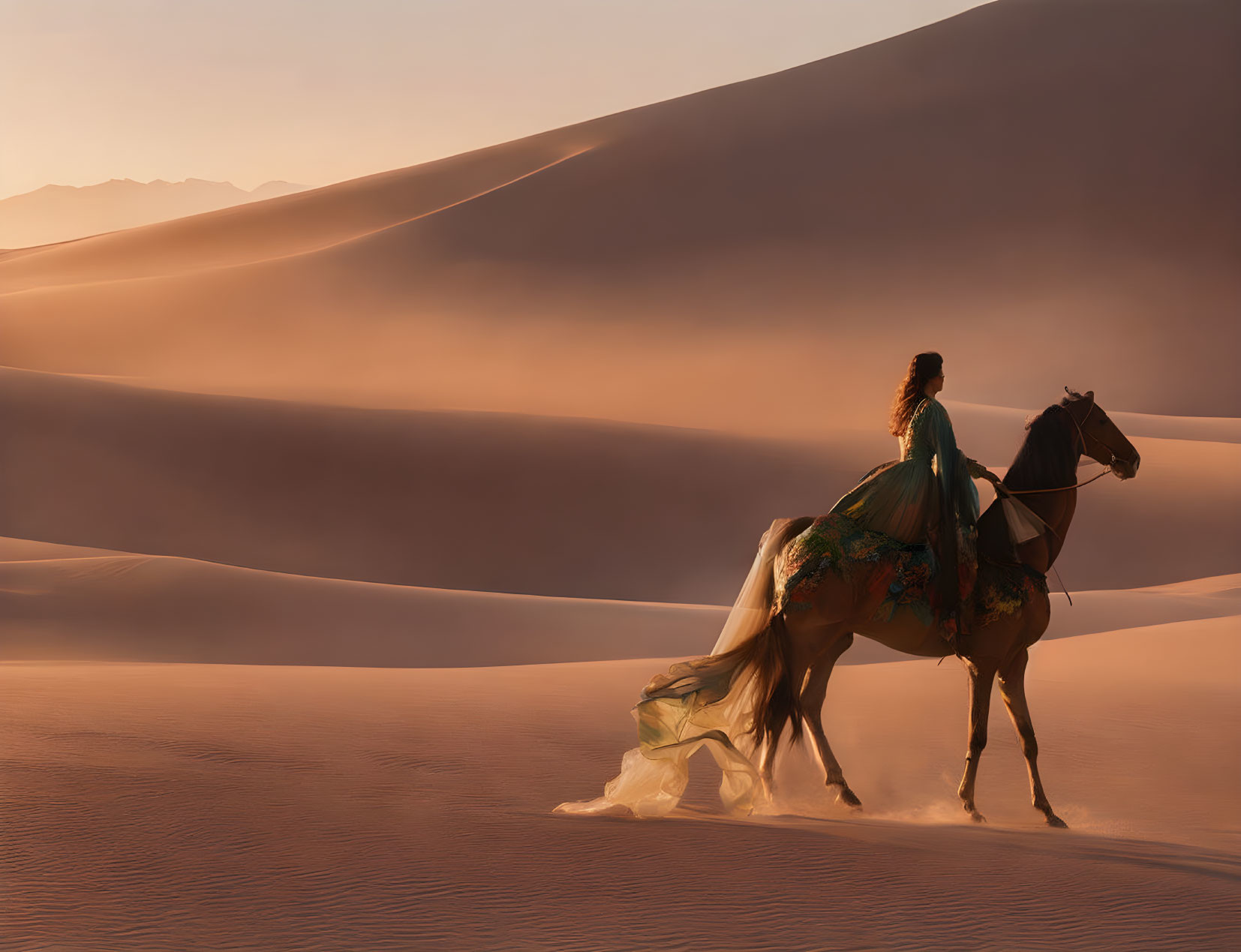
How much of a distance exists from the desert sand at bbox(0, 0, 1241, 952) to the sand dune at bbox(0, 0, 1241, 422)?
252 mm

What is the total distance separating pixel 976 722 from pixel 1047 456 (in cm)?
165

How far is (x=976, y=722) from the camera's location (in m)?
8.02

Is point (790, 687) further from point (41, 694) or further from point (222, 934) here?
point (41, 694)

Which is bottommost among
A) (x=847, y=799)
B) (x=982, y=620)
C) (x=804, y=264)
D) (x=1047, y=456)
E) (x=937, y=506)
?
(x=847, y=799)

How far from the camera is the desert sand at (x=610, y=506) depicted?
6.33 meters

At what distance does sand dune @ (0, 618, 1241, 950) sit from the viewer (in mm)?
5641

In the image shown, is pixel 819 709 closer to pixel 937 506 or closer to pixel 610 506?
pixel 937 506

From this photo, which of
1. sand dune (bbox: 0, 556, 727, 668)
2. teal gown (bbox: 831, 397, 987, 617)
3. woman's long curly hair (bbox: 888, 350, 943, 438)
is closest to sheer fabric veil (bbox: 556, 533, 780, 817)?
teal gown (bbox: 831, 397, 987, 617)

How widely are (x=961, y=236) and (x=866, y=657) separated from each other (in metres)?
44.1

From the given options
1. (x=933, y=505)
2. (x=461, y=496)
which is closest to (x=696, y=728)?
(x=933, y=505)

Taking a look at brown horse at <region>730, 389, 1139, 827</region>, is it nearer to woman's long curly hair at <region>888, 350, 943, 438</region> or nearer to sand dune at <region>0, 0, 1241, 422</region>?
woman's long curly hair at <region>888, 350, 943, 438</region>

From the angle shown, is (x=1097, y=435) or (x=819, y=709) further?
(x=1097, y=435)

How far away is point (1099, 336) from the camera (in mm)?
53094

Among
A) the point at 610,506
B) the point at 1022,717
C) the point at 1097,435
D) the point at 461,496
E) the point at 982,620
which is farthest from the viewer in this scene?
the point at 610,506
